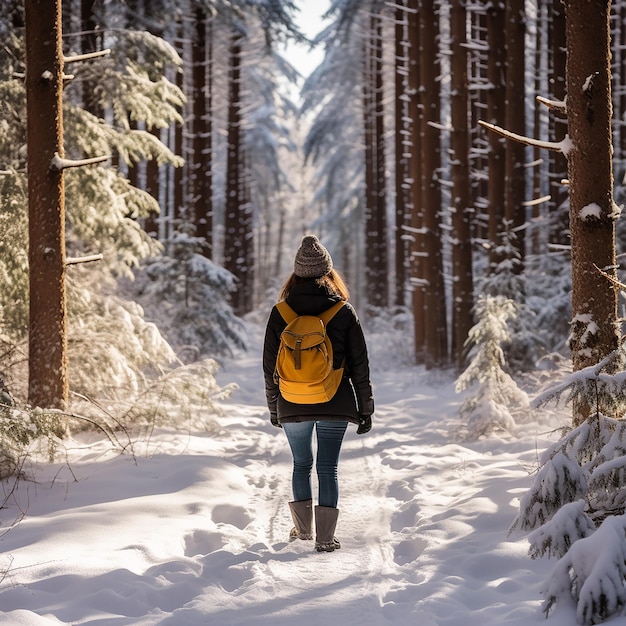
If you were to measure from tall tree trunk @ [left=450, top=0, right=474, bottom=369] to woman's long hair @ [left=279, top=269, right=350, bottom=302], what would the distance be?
9.81 m

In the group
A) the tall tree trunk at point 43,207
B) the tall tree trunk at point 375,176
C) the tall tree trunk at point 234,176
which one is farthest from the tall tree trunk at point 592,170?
the tall tree trunk at point 234,176

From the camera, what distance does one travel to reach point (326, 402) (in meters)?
5.00

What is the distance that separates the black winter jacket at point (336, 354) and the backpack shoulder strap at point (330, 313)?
0.08 ft

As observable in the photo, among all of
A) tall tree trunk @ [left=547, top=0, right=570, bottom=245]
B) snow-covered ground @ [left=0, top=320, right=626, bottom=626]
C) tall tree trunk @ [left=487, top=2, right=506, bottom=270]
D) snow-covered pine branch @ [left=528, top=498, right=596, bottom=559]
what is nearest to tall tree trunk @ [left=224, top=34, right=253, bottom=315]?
tall tree trunk @ [left=547, top=0, right=570, bottom=245]

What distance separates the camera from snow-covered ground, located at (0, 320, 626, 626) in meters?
3.94

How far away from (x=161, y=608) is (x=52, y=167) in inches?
Answer: 186

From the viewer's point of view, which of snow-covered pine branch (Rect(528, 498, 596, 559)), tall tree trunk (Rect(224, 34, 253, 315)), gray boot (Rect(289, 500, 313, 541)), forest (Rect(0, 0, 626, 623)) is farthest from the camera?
tall tree trunk (Rect(224, 34, 253, 315))

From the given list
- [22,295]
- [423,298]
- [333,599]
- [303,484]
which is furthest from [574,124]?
[423,298]

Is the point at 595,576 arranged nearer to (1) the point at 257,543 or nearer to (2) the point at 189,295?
(1) the point at 257,543

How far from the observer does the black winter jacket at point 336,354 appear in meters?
5.02

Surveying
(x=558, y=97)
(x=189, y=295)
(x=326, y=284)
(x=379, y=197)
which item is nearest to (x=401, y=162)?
(x=379, y=197)

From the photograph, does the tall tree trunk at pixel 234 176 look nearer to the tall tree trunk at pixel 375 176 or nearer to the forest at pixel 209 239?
the forest at pixel 209 239

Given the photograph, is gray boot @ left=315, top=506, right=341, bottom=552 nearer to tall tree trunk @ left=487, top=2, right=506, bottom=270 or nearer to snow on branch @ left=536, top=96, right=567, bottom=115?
snow on branch @ left=536, top=96, right=567, bottom=115

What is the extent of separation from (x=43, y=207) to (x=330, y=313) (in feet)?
12.1
